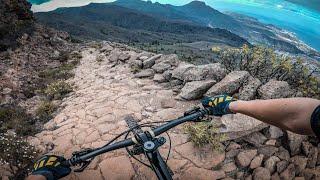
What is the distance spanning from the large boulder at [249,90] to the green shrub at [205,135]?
1644 mm

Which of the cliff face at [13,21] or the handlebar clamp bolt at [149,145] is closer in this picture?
the handlebar clamp bolt at [149,145]

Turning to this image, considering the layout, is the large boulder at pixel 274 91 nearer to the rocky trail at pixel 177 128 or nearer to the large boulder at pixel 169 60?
the rocky trail at pixel 177 128

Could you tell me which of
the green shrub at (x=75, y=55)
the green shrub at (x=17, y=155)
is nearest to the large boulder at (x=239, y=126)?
the green shrub at (x=17, y=155)

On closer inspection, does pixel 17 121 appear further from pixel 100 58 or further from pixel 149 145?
pixel 100 58

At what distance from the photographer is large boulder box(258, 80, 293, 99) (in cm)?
748

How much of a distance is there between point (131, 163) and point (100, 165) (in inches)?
26.1

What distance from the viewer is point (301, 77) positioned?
936 centimetres

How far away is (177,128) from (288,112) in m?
4.47

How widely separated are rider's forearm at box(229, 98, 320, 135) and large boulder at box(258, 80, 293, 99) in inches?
180

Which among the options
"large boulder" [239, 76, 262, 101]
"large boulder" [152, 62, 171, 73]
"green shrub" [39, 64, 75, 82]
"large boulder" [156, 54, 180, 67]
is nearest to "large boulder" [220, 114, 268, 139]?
"large boulder" [239, 76, 262, 101]

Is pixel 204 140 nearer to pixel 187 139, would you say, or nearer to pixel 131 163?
pixel 187 139

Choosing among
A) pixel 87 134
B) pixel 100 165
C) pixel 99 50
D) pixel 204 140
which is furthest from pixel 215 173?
pixel 99 50

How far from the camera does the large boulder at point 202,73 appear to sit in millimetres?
9203

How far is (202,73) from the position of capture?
940 cm
